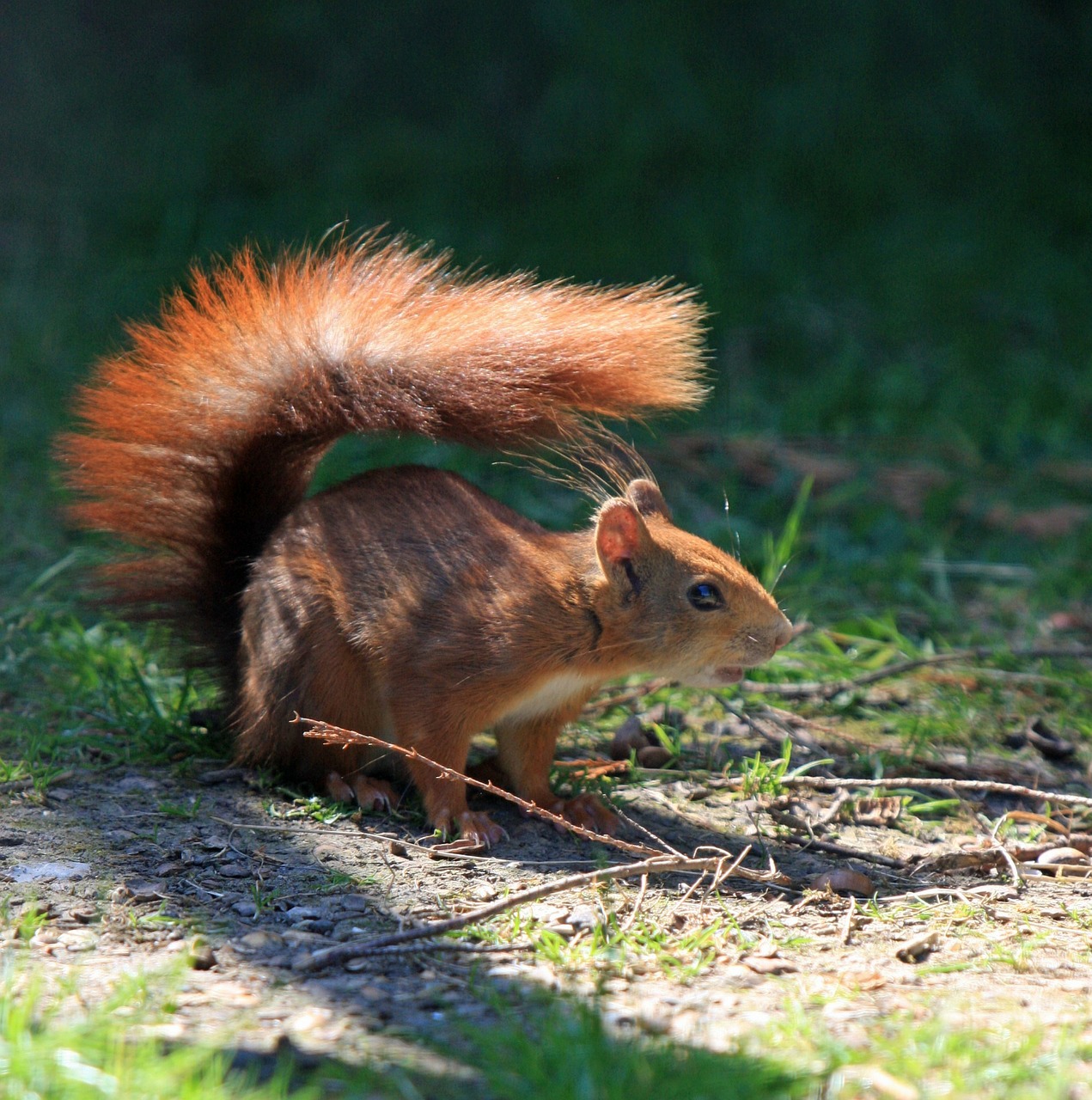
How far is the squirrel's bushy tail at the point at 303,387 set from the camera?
8.46ft

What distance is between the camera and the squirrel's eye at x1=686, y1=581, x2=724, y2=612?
266cm

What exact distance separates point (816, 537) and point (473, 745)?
5.28 ft

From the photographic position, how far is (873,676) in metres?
3.35

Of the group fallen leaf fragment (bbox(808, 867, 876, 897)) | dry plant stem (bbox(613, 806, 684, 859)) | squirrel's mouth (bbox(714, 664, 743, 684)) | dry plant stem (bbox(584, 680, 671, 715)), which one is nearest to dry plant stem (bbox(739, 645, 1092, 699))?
dry plant stem (bbox(584, 680, 671, 715))

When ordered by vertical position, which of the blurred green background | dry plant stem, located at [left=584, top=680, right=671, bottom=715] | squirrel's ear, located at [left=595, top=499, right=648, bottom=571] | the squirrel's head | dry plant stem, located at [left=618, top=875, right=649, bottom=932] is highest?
the blurred green background

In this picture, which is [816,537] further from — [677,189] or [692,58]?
[692,58]

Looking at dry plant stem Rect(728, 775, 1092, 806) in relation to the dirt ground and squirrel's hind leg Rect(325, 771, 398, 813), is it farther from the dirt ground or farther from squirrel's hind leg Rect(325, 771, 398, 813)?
squirrel's hind leg Rect(325, 771, 398, 813)

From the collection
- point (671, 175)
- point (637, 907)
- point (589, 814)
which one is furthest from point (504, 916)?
point (671, 175)

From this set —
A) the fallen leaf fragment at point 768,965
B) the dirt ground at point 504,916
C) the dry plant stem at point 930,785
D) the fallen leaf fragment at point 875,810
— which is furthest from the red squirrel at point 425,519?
the fallen leaf fragment at point 768,965

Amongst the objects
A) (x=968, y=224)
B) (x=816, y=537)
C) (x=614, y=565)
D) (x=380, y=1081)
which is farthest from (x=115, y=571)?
(x=968, y=224)

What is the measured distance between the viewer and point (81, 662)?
3.20m

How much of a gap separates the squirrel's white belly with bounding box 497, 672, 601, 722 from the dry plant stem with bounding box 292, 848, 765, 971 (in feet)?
1.19

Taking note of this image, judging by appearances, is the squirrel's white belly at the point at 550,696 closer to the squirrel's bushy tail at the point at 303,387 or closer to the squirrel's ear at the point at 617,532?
the squirrel's ear at the point at 617,532

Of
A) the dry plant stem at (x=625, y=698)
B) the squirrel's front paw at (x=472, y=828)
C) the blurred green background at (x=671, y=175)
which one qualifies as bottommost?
the dry plant stem at (x=625, y=698)
